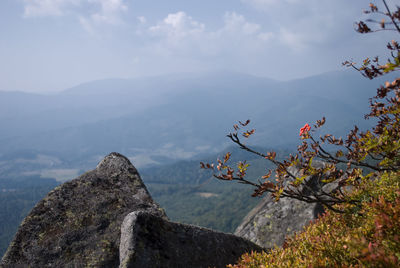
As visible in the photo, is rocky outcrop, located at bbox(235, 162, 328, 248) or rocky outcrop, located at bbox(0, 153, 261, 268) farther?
rocky outcrop, located at bbox(235, 162, 328, 248)

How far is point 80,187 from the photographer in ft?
28.0

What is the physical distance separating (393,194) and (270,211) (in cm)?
761

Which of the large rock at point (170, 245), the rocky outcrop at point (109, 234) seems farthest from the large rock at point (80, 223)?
the large rock at point (170, 245)

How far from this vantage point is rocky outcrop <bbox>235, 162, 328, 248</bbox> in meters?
10.3

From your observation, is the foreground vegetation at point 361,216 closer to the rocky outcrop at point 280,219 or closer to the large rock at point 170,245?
the large rock at point 170,245

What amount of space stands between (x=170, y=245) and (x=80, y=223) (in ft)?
10.6

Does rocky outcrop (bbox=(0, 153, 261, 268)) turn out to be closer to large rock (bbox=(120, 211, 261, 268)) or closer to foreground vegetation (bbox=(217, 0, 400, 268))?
large rock (bbox=(120, 211, 261, 268))

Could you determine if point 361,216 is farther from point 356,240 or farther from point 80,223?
point 80,223

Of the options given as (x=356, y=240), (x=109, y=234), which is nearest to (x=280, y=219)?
(x=109, y=234)

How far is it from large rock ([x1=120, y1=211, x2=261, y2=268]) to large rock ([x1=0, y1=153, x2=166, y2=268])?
5.71 feet

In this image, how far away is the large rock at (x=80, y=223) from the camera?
6824 mm

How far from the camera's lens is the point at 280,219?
36.6 ft

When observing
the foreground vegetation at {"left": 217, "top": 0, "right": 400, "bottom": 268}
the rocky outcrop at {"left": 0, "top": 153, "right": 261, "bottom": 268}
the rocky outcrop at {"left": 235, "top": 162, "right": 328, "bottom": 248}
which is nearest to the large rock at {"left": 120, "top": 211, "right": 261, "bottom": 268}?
the rocky outcrop at {"left": 0, "top": 153, "right": 261, "bottom": 268}

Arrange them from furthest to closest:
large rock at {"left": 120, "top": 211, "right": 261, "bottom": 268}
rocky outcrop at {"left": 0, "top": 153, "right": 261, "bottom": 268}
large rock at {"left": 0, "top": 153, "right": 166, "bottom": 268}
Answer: large rock at {"left": 0, "top": 153, "right": 166, "bottom": 268} → rocky outcrop at {"left": 0, "top": 153, "right": 261, "bottom": 268} → large rock at {"left": 120, "top": 211, "right": 261, "bottom": 268}
